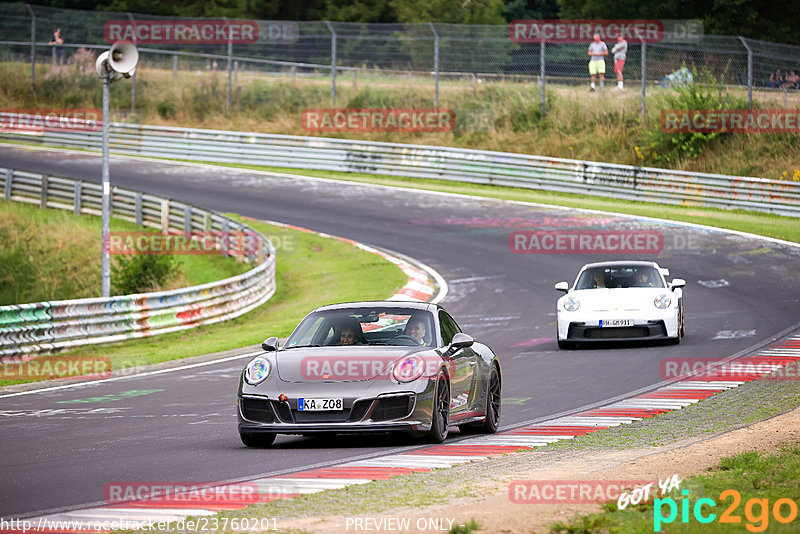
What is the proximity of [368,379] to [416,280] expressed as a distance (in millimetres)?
15532

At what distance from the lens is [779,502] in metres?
6.73

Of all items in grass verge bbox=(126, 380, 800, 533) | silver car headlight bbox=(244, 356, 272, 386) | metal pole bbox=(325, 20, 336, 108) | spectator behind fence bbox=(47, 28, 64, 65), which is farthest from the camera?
spectator behind fence bbox=(47, 28, 64, 65)

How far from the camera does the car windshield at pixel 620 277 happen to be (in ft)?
61.6

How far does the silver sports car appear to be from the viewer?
986cm

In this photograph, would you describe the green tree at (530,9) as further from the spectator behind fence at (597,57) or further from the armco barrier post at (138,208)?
the armco barrier post at (138,208)

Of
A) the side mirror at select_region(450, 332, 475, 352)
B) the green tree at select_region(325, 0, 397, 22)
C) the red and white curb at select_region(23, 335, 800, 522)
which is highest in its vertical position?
the green tree at select_region(325, 0, 397, 22)

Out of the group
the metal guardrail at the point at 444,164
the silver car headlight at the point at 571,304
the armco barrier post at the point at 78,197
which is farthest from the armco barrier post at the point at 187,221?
the silver car headlight at the point at 571,304

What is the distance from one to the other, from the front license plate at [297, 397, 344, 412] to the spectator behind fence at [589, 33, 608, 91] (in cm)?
2981

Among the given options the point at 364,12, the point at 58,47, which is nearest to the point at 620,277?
the point at 58,47

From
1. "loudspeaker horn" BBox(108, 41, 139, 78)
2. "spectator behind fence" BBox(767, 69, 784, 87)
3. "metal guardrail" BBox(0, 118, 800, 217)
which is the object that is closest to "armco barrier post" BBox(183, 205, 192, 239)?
"metal guardrail" BBox(0, 118, 800, 217)

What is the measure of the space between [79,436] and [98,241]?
67.6ft

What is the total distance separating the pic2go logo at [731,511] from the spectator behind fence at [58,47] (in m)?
44.7

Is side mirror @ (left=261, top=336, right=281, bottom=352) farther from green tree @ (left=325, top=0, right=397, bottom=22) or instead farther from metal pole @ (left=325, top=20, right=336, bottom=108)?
green tree @ (left=325, top=0, right=397, bottom=22)

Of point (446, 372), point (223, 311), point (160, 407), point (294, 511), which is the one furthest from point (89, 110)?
point (294, 511)
